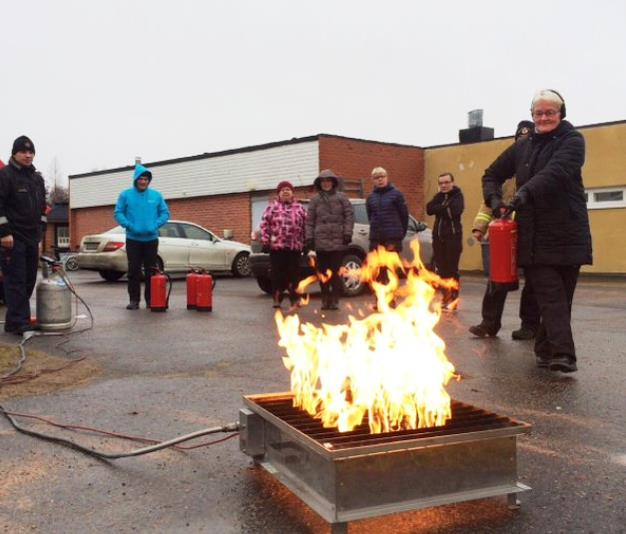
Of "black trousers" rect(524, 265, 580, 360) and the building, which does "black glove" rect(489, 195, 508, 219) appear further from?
the building

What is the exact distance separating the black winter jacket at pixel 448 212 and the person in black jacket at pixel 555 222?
405cm

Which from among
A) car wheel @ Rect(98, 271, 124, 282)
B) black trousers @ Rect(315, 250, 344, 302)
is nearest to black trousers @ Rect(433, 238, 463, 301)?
black trousers @ Rect(315, 250, 344, 302)

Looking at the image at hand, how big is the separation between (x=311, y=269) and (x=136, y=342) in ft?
15.7

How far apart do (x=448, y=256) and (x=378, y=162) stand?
1272cm

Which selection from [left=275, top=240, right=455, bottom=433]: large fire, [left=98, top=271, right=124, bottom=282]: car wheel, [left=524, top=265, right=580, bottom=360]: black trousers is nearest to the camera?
[left=275, top=240, right=455, bottom=433]: large fire

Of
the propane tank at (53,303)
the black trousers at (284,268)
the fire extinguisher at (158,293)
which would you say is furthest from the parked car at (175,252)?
the propane tank at (53,303)

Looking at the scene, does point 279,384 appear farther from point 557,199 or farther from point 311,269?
point 311,269

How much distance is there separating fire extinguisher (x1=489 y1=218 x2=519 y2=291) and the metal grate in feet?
8.76

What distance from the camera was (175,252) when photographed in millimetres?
17906

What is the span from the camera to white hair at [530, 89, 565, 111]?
5439 mm

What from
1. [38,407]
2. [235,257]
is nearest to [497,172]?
[38,407]

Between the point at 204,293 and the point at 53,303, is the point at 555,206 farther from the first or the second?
the point at 204,293

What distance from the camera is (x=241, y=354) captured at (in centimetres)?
664

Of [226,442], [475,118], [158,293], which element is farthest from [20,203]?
[475,118]
